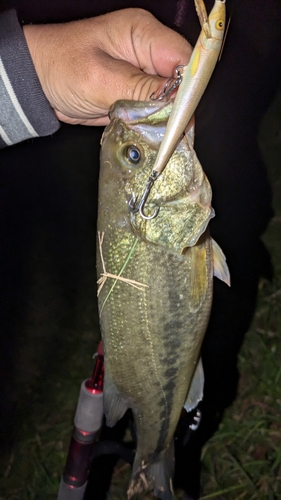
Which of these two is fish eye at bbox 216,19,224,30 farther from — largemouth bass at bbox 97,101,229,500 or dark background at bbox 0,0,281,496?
dark background at bbox 0,0,281,496

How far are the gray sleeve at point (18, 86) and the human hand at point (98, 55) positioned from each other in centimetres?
9

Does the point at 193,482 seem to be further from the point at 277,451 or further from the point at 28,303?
the point at 28,303

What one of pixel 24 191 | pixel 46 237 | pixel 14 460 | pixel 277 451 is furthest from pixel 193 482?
pixel 24 191

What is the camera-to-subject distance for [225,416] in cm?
355

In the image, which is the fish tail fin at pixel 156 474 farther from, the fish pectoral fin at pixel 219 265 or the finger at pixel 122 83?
the finger at pixel 122 83

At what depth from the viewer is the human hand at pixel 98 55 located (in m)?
1.76

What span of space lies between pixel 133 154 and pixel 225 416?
9.38 ft

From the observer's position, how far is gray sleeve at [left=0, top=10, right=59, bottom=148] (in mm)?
1966

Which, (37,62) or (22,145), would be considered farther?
(22,145)

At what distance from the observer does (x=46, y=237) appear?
420 cm

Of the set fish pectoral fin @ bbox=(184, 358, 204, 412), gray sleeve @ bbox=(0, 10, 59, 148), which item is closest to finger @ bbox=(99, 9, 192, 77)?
gray sleeve @ bbox=(0, 10, 59, 148)

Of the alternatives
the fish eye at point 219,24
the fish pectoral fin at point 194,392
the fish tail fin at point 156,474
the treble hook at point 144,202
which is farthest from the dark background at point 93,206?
the fish eye at point 219,24

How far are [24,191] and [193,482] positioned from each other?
3.17m

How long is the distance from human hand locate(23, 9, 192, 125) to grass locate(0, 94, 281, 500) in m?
2.34
